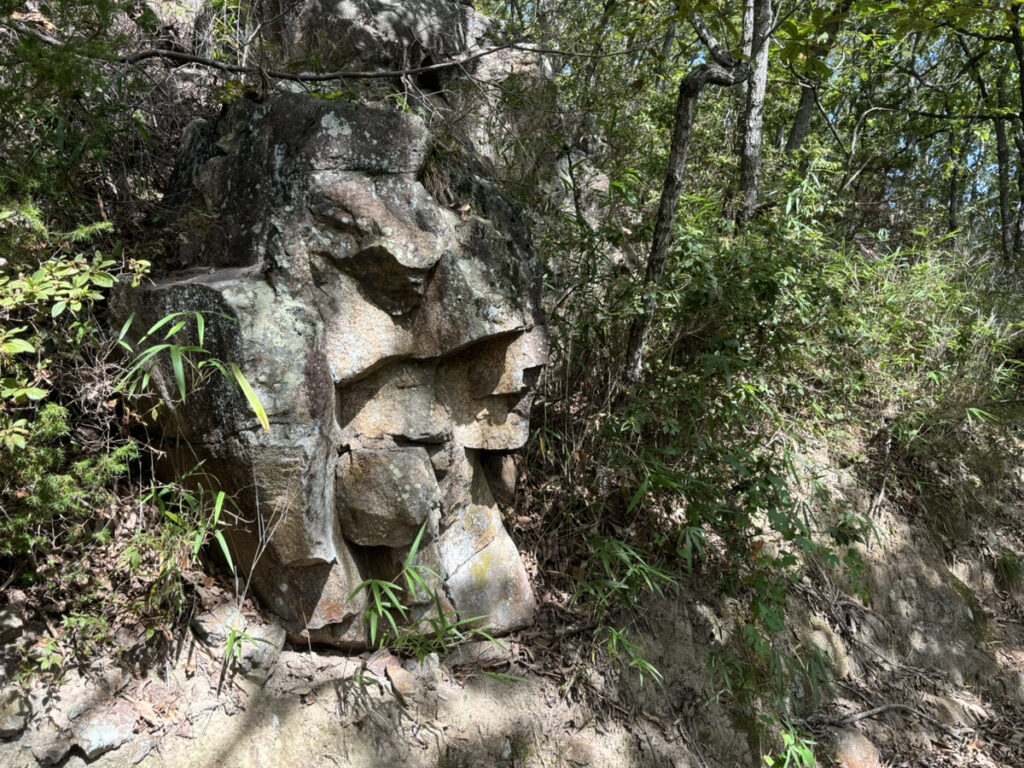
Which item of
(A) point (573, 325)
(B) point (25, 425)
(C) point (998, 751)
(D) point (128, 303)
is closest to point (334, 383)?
(D) point (128, 303)

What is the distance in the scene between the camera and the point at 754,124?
505 centimetres

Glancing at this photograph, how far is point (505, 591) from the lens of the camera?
347 centimetres

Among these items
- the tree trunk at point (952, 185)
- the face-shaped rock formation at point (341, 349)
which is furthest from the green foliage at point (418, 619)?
the tree trunk at point (952, 185)

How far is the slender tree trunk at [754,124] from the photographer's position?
4.95m

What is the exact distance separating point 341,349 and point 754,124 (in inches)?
154

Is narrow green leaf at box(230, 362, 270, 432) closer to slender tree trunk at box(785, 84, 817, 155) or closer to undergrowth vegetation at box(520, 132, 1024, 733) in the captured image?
undergrowth vegetation at box(520, 132, 1024, 733)

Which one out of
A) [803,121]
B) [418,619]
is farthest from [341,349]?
[803,121]

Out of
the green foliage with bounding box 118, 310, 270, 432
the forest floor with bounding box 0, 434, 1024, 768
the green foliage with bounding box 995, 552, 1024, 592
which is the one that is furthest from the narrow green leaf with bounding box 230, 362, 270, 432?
the green foliage with bounding box 995, 552, 1024, 592

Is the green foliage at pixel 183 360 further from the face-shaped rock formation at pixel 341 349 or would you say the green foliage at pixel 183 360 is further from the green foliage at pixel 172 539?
the green foliage at pixel 172 539

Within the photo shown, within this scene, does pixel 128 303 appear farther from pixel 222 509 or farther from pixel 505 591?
pixel 505 591

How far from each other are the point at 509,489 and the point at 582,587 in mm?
720

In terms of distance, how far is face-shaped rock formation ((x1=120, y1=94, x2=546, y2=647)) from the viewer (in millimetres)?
2707

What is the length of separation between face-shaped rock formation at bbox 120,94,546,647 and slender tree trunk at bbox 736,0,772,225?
2.45 m

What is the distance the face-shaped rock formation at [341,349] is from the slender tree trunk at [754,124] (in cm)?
245
